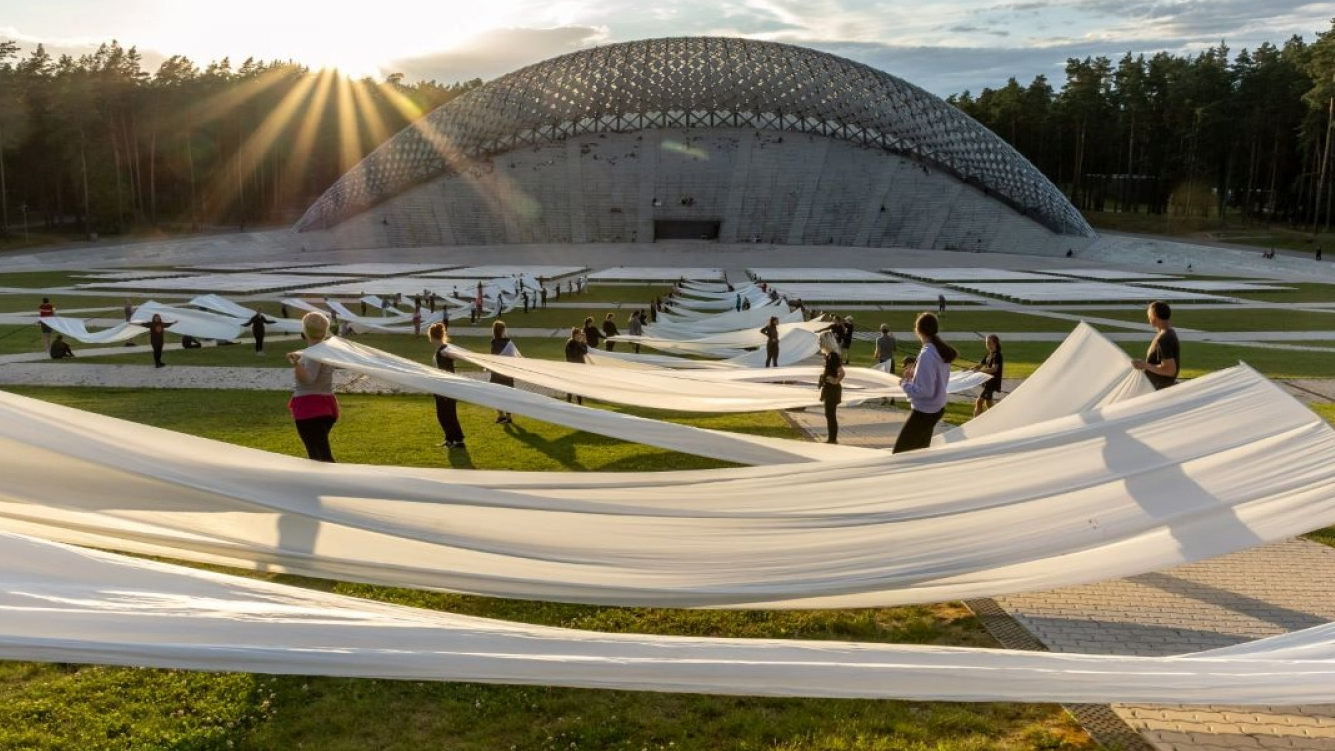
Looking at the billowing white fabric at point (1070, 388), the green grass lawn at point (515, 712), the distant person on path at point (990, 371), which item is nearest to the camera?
the green grass lawn at point (515, 712)

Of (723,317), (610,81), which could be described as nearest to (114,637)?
(723,317)

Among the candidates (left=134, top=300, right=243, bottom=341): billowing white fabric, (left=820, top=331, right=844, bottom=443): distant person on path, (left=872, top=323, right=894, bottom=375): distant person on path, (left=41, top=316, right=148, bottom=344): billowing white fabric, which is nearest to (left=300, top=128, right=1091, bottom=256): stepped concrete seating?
(left=134, top=300, right=243, bottom=341): billowing white fabric

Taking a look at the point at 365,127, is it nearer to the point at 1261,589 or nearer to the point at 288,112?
the point at 288,112

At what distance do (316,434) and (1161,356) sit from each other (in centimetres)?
731

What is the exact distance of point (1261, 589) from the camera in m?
6.63

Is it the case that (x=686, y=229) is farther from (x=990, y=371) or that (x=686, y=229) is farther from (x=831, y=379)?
(x=831, y=379)

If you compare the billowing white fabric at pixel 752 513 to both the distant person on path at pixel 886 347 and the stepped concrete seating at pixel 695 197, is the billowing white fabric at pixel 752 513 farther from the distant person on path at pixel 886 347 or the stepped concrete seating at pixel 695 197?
the stepped concrete seating at pixel 695 197

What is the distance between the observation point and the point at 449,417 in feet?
34.8

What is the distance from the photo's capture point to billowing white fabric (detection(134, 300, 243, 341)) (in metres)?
19.2

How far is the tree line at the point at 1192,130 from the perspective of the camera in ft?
242

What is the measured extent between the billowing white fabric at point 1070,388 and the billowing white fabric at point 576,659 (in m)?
4.05

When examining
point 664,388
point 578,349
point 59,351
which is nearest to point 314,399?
point 664,388

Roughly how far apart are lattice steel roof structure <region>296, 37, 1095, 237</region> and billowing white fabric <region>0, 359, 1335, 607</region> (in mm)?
72454

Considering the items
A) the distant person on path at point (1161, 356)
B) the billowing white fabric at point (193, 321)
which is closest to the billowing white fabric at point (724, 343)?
the distant person on path at point (1161, 356)
